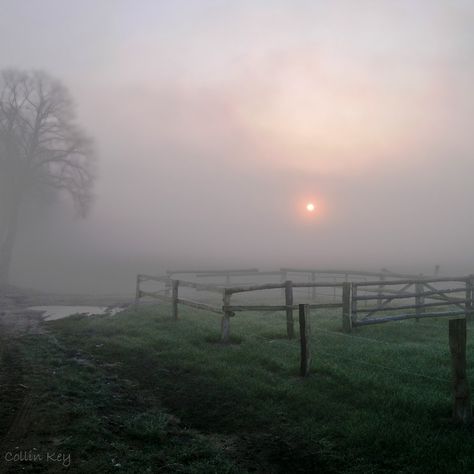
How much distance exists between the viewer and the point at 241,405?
7250 mm

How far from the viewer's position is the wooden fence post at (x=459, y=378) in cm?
619

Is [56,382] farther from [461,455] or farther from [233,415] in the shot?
[461,455]

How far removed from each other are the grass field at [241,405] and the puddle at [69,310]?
260 inches

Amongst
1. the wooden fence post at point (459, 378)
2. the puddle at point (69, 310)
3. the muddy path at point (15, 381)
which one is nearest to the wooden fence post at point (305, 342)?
the wooden fence post at point (459, 378)

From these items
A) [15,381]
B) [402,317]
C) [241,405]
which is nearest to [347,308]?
[402,317]

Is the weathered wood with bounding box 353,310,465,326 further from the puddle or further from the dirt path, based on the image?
the puddle

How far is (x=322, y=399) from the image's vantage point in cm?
732

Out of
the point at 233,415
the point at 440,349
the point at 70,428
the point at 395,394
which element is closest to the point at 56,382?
the point at 70,428

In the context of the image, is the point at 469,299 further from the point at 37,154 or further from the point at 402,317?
the point at 37,154

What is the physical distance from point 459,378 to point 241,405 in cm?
350

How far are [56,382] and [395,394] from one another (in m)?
6.40

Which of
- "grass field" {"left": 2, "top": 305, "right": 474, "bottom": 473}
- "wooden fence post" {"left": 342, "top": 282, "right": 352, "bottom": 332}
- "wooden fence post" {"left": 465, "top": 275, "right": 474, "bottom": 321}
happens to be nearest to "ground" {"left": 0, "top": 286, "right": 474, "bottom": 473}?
"grass field" {"left": 2, "top": 305, "right": 474, "bottom": 473}

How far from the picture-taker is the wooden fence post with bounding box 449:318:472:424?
619 cm

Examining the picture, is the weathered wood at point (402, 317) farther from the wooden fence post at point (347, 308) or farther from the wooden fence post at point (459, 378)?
the wooden fence post at point (459, 378)
